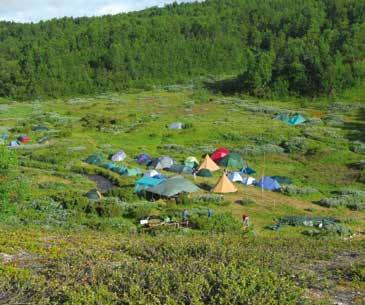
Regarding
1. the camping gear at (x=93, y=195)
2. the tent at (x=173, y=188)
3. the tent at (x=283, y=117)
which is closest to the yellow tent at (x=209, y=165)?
the tent at (x=173, y=188)

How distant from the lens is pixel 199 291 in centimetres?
823

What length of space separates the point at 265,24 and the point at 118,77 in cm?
4834

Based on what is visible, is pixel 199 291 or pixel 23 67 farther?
pixel 23 67

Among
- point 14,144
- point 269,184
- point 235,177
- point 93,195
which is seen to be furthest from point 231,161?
point 14,144

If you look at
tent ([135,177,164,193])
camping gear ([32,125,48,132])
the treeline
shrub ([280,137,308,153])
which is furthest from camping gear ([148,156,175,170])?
the treeline

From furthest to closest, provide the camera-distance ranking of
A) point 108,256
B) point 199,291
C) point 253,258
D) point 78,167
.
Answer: point 78,167
point 108,256
point 253,258
point 199,291

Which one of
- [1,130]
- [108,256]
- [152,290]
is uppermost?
[152,290]

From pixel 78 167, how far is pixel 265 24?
369 ft

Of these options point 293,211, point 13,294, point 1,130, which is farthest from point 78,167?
point 13,294

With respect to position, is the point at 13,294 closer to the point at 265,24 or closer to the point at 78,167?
the point at 78,167

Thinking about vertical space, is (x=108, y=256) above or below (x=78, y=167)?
above

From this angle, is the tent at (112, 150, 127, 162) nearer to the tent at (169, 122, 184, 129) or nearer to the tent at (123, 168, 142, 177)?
the tent at (123, 168, 142, 177)

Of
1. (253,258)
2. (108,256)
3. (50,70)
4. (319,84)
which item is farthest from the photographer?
(50,70)

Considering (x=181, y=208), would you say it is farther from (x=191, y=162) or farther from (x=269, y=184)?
(x=191, y=162)
